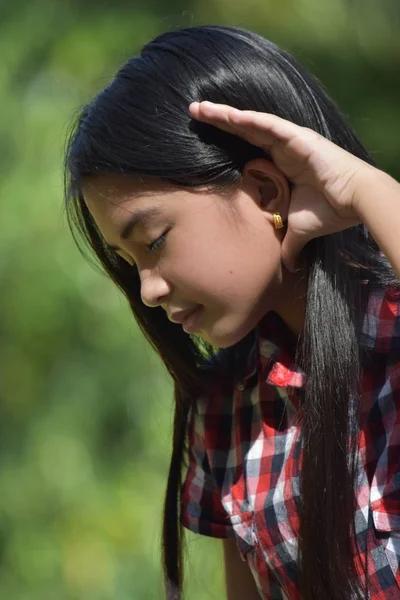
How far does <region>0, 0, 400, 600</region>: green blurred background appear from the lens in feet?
9.92

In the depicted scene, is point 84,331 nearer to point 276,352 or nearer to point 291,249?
point 276,352

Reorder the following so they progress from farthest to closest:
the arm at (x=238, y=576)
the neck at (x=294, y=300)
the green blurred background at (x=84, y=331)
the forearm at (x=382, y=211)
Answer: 1. the green blurred background at (x=84, y=331)
2. the arm at (x=238, y=576)
3. the neck at (x=294, y=300)
4. the forearm at (x=382, y=211)

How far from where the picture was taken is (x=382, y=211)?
1387mm

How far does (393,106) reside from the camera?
3.39 metres

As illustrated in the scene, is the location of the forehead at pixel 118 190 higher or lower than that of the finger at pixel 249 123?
lower

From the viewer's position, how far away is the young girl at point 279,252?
1507mm

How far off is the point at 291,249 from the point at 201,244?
0.44ft

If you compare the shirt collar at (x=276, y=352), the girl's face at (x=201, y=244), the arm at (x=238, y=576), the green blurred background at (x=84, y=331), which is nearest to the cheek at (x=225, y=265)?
the girl's face at (x=201, y=244)

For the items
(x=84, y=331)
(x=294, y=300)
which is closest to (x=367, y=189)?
(x=294, y=300)

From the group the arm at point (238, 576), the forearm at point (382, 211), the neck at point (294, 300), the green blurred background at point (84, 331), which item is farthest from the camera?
the green blurred background at point (84, 331)

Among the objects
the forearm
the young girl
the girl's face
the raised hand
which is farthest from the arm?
the forearm

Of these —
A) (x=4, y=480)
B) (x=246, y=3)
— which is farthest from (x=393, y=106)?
(x=4, y=480)

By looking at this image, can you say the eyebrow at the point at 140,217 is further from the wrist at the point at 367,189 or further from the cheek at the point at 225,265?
the wrist at the point at 367,189

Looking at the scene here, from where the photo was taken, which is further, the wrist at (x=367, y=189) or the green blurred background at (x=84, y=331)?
the green blurred background at (x=84, y=331)
